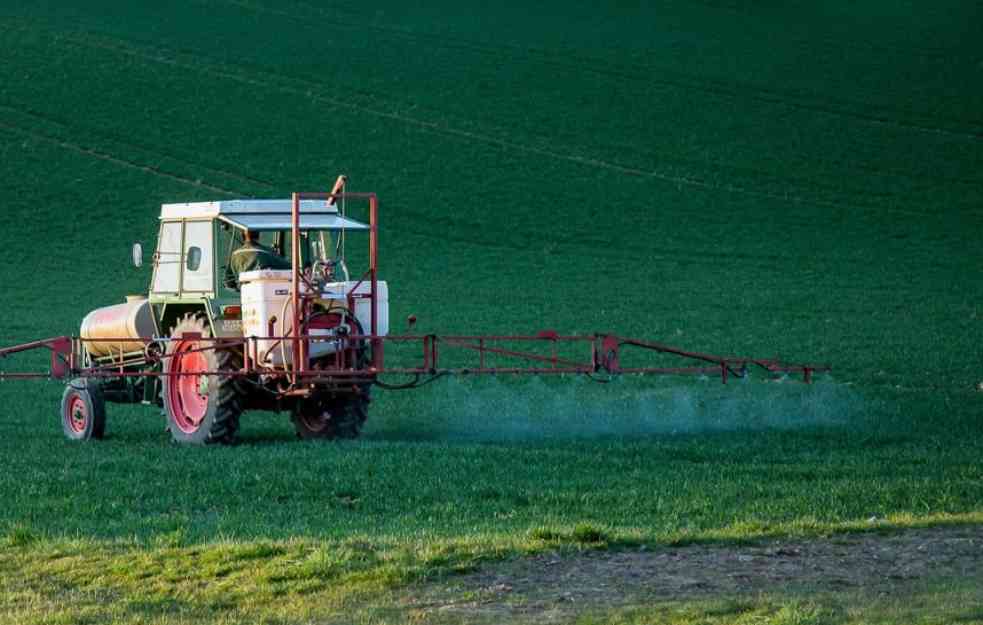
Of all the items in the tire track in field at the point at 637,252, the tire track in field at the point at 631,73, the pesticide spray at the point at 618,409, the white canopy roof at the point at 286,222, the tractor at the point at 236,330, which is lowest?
the pesticide spray at the point at 618,409

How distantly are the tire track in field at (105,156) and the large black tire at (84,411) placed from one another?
87.4 feet

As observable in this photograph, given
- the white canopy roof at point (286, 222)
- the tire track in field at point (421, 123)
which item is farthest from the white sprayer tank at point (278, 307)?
the tire track in field at point (421, 123)

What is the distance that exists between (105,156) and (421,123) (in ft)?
33.3

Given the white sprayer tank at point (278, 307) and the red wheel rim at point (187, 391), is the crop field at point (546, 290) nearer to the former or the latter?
the red wheel rim at point (187, 391)

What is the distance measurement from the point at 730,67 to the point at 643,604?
185 ft

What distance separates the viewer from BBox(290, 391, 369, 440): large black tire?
19688 mm

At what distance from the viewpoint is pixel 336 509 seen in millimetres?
14406

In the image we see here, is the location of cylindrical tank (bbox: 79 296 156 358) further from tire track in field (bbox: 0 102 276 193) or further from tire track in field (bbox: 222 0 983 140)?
tire track in field (bbox: 222 0 983 140)

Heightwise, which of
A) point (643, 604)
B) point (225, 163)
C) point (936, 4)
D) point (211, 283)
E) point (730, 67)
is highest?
point (936, 4)

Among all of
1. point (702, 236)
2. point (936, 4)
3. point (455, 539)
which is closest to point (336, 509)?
point (455, 539)

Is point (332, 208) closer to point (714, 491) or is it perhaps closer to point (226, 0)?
point (714, 491)

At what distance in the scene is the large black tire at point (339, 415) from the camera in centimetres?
1969

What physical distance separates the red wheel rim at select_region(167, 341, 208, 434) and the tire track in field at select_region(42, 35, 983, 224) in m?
33.7

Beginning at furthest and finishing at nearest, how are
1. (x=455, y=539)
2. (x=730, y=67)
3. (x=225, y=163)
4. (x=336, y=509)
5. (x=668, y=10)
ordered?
1. (x=668, y=10)
2. (x=730, y=67)
3. (x=225, y=163)
4. (x=336, y=509)
5. (x=455, y=539)
